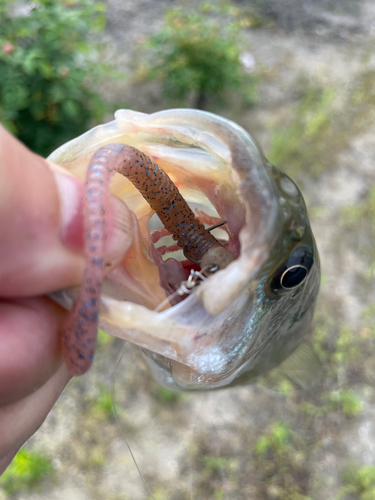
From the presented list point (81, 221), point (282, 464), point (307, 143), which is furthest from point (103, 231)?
point (307, 143)

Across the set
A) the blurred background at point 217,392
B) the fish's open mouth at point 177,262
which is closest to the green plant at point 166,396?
the blurred background at point 217,392

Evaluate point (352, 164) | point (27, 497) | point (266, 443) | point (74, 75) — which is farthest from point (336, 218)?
point (27, 497)

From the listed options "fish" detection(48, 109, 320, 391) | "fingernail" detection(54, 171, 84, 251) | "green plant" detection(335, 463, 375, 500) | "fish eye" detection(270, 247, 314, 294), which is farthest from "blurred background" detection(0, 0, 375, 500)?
"fingernail" detection(54, 171, 84, 251)

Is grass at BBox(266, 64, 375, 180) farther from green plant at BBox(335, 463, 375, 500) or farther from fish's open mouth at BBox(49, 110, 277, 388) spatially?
fish's open mouth at BBox(49, 110, 277, 388)

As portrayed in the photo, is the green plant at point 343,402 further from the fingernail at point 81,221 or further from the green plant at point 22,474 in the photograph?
the fingernail at point 81,221

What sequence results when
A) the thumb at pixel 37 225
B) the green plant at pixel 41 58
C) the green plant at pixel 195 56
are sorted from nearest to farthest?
the thumb at pixel 37 225 → the green plant at pixel 41 58 → the green plant at pixel 195 56
